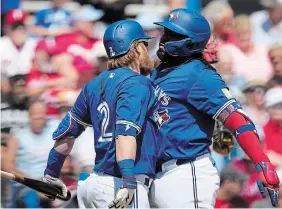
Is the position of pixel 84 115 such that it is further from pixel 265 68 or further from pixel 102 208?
pixel 265 68

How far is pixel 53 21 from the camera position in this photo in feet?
31.1

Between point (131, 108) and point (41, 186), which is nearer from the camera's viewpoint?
point (131, 108)

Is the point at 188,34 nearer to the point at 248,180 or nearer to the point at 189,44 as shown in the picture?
the point at 189,44

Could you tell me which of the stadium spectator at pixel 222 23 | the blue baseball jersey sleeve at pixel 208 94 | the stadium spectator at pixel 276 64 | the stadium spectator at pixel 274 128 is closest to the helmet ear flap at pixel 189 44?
the blue baseball jersey sleeve at pixel 208 94

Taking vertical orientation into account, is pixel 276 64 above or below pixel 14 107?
above

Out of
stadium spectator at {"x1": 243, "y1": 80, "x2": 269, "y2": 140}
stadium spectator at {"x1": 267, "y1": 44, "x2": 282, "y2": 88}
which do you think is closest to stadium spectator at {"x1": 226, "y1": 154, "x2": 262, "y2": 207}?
stadium spectator at {"x1": 243, "y1": 80, "x2": 269, "y2": 140}

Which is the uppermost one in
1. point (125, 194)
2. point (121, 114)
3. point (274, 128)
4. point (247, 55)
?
point (121, 114)

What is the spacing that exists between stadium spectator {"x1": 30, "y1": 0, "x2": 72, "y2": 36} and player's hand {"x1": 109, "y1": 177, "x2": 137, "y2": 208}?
15.1ft

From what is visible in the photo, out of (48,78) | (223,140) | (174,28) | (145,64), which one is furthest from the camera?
(48,78)

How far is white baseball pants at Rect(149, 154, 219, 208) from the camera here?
17.9 ft

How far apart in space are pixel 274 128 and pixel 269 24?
5.04 feet

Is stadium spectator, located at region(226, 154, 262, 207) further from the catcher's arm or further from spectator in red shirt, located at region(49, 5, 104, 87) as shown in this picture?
the catcher's arm

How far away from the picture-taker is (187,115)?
5445 millimetres

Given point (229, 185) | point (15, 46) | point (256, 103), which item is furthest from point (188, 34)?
point (15, 46)
